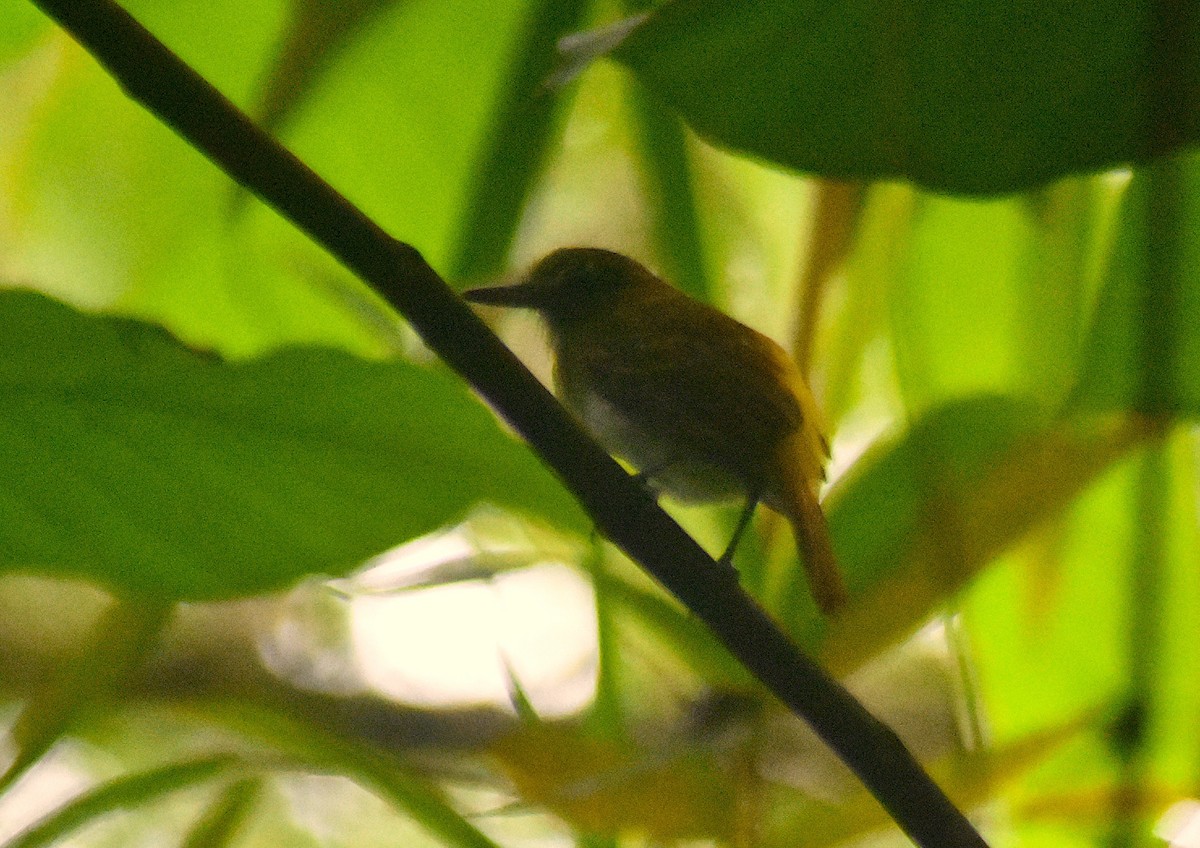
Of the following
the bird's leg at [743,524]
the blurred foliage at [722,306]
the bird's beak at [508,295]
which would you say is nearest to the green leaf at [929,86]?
the blurred foliage at [722,306]

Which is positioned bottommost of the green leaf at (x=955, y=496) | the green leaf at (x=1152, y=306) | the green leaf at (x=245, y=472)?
the green leaf at (x=245, y=472)

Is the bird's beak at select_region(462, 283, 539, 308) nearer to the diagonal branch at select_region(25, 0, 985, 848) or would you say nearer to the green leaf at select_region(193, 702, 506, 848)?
the green leaf at select_region(193, 702, 506, 848)

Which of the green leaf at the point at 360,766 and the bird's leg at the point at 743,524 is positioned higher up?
the bird's leg at the point at 743,524

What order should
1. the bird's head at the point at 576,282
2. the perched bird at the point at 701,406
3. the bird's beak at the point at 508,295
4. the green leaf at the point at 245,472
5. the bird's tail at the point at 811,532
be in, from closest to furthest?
the green leaf at the point at 245,472 → the bird's tail at the point at 811,532 → the perched bird at the point at 701,406 → the bird's beak at the point at 508,295 → the bird's head at the point at 576,282

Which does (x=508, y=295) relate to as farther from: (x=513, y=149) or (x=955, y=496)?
(x=955, y=496)

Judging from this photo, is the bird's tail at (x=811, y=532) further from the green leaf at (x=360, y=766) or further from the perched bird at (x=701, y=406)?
the green leaf at (x=360, y=766)

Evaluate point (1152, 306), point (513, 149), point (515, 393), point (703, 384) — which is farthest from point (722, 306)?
point (515, 393)
